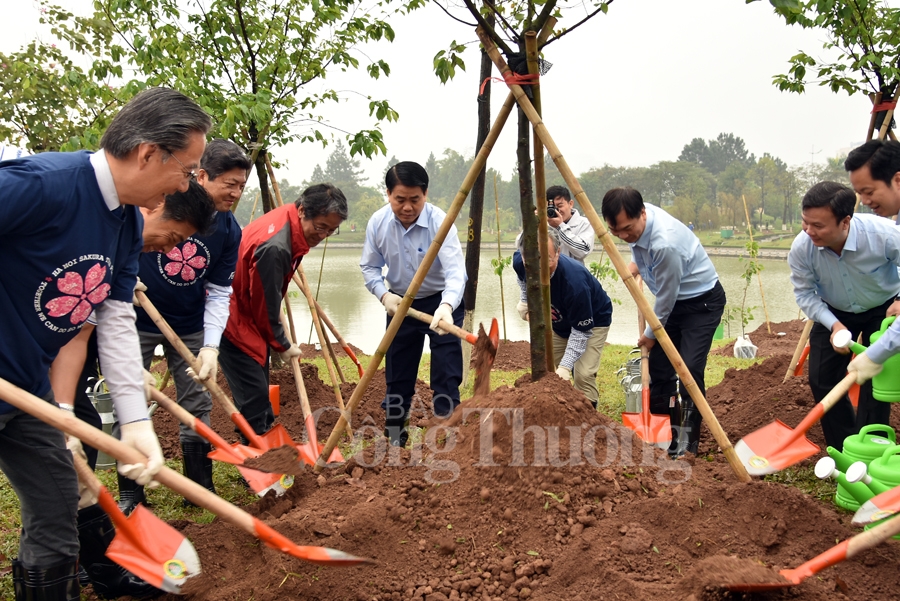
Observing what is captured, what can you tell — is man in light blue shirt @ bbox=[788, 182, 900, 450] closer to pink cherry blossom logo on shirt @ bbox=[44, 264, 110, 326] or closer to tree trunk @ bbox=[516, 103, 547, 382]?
tree trunk @ bbox=[516, 103, 547, 382]

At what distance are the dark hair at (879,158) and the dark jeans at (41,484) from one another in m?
3.76

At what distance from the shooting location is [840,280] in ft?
11.4

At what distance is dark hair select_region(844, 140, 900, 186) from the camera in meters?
3.22

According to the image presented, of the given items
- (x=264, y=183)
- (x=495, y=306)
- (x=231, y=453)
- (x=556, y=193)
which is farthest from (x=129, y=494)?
(x=495, y=306)

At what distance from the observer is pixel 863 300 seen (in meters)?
3.49

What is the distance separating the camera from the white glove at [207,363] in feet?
10.4

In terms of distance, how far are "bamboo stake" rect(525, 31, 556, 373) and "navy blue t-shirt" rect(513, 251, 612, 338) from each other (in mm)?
653

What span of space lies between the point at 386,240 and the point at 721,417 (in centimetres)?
281

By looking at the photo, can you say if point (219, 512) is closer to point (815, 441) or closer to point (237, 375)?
point (237, 375)

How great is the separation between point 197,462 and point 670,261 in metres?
2.89

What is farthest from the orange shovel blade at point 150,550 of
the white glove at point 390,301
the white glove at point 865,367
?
the white glove at point 865,367

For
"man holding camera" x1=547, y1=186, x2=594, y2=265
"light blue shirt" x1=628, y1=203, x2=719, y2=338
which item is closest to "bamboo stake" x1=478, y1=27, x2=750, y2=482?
"light blue shirt" x1=628, y1=203, x2=719, y2=338

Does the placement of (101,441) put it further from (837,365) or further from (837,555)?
(837,365)

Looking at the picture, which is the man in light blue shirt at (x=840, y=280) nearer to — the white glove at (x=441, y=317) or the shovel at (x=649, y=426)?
the shovel at (x=649, y=426)
